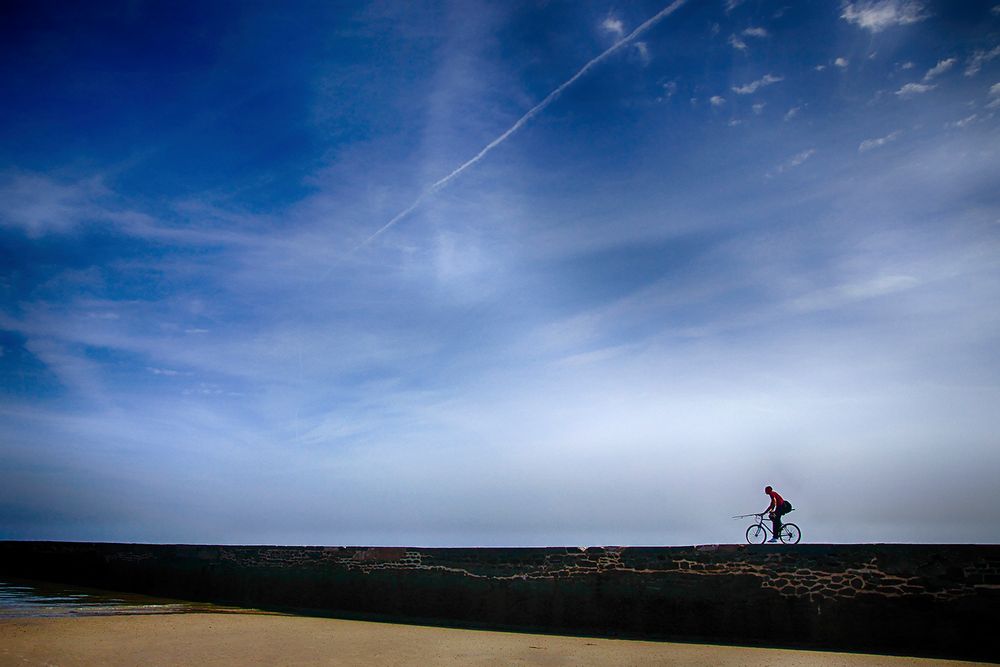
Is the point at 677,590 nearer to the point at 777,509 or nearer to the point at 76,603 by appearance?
the point at 777,509

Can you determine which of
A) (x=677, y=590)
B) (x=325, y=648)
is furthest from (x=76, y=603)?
(x=677, y=590)

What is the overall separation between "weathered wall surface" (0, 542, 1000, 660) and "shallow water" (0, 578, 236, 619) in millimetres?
1630

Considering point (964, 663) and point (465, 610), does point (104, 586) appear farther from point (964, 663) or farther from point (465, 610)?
point (964, 663)

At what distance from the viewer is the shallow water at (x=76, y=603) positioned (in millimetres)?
11234

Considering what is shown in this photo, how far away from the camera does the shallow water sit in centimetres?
1123

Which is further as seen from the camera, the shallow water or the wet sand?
the shallow water

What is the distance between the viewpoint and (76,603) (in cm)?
1303

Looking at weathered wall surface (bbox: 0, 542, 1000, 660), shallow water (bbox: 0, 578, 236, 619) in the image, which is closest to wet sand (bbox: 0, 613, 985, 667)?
weathered wall surface (bbox: 0, 542, 1000, 660)

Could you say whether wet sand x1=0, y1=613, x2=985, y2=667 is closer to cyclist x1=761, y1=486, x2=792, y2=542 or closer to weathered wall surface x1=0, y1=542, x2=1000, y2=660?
weathered wall surface x1=0, y1=542, x2=1000, y2=660

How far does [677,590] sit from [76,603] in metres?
12.8

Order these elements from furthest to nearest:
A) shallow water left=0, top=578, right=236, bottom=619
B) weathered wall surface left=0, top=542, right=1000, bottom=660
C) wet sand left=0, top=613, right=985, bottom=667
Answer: shallow water left=0, top=578, right=236, bottom=619 → weathered wall surface left=0, top=542, right=1000, bottom=660 → wet sand left=0, top=613, right=985, bottom=667

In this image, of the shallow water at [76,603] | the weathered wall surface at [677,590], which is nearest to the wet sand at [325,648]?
the weathered wall surface at [677,590]

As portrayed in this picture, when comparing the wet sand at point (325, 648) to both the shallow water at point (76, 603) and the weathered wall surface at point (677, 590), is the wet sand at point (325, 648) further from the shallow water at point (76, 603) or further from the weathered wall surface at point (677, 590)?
the shallow water at point (76, 603)

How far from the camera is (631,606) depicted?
34.0ft
